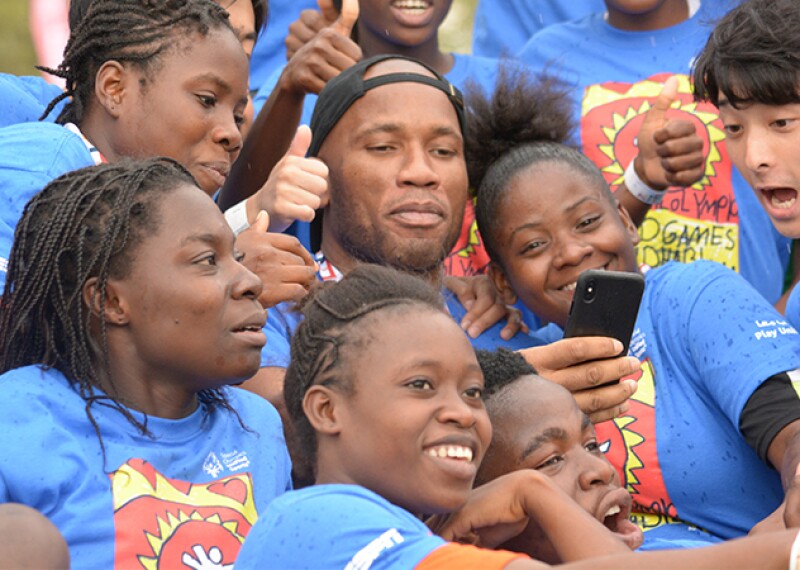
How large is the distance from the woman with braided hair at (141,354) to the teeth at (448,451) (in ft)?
1.59

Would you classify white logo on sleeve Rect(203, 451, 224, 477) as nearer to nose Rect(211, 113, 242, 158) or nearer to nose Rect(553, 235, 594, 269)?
nose Rect(211, 113, 242, 158)

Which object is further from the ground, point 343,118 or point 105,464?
point 343,118

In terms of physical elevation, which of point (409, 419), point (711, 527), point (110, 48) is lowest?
point (711, 527)

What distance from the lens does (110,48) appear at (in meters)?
3.82

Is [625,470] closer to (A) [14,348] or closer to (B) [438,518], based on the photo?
(B) [438,518]

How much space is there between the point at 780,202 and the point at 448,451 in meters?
2.00

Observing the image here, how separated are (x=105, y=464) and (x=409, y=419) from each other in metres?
0.64

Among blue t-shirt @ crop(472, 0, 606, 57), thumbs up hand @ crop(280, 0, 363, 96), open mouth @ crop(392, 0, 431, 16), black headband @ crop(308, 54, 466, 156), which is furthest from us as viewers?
blue t-shirt @ crop(472, 0, 606, 57)

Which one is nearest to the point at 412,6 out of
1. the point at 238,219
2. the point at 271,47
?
the point at 271,47

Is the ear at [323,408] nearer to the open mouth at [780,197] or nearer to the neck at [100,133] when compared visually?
the neck at [100,133]

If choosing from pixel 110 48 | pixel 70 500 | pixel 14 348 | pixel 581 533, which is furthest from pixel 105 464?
pixel 110 48

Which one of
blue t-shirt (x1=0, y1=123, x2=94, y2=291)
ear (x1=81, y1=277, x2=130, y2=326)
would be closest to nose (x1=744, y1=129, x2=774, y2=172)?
blue t-shirt (x1=0, y1=123, x2=94, y2=291)

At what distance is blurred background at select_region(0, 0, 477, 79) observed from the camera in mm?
6941

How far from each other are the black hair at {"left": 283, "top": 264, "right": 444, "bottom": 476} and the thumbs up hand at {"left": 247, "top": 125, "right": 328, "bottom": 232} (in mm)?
744
